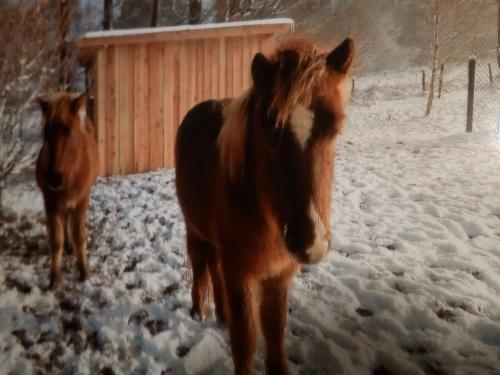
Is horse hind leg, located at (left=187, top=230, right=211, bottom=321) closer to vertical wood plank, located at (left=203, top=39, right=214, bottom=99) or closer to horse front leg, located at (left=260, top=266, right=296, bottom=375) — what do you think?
horse front leg, located at (left=260, top=266, right=296, bottom=375)

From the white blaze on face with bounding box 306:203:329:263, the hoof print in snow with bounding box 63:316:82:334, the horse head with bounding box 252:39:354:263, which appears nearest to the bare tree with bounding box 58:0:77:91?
the hoof print in snow with bounding box 63:316:82:334

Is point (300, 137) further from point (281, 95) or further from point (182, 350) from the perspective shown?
point (182, 350)

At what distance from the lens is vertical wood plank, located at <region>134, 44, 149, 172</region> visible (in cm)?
672

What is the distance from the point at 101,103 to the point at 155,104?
0.91 m

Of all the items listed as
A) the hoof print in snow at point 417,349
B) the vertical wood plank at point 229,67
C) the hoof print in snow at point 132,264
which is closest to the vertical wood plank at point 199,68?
the vertical wood plank at point 229,67

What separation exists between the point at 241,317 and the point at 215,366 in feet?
1.77

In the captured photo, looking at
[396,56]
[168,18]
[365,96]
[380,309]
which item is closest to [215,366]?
[380,309]

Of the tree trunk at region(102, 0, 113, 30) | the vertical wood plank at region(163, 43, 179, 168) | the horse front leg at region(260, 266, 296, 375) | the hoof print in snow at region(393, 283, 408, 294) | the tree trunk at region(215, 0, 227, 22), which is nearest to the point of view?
the horse front leg at region(260, 266, 296, 375)

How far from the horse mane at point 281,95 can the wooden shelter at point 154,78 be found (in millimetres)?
4907

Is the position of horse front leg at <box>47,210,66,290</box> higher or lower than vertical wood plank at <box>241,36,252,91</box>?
lower

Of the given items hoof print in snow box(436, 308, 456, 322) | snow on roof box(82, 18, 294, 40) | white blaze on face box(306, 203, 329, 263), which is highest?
snow on roof box(82, 18, 294, 40)

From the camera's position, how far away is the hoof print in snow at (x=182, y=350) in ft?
7.83

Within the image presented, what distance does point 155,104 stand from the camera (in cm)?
695

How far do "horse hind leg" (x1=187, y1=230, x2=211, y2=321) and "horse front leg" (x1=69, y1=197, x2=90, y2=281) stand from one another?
3.50 ft
